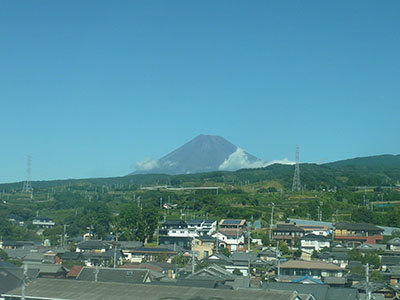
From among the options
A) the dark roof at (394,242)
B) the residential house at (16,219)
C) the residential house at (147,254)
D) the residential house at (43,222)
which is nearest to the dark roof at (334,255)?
the dark roof at (394,242)

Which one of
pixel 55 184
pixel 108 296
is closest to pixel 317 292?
pixel 108 296

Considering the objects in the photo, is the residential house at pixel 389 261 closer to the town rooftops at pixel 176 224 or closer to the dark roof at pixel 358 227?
the dark roof at pixel 358 227

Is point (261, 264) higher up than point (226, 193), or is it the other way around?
point (226, 193)

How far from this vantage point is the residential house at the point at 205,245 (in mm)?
34709

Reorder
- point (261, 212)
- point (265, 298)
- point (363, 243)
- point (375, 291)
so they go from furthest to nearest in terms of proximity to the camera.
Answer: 1. point (261, 212)
2. point (363, 243)
3. point (375, 291)
4. point (265, 298)

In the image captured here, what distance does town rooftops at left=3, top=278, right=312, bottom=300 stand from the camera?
48.8 feet

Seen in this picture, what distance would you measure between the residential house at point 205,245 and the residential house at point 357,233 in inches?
324

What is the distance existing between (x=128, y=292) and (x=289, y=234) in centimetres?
2252

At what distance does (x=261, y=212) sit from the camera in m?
45.8

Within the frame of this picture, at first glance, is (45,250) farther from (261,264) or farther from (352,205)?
(352,205)

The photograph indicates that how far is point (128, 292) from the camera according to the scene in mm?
15703

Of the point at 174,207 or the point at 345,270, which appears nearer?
the point at 345,270

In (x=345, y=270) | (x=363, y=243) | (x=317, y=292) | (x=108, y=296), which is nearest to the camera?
(x=108, y=296)

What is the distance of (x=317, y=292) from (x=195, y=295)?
4.96 meters
